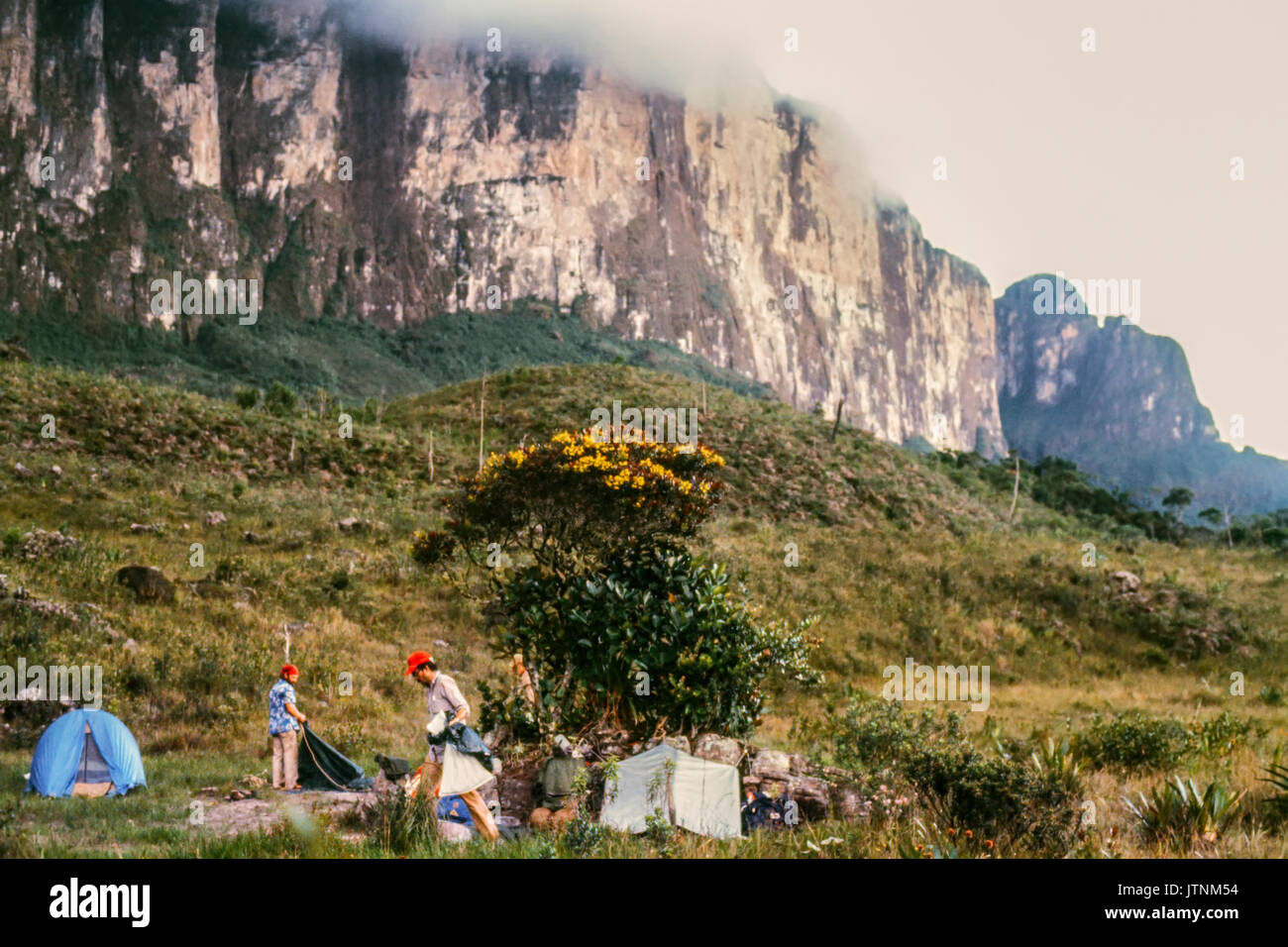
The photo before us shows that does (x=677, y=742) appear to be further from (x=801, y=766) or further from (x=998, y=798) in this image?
(x=998, y=798)

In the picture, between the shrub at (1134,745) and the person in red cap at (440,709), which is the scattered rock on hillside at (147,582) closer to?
the person in red cap at (440,709)

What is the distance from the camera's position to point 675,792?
26.1 ft

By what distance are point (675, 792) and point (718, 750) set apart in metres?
0.97

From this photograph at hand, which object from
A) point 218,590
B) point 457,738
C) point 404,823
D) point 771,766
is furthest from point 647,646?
point 218,590

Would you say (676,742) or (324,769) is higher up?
(676,742)

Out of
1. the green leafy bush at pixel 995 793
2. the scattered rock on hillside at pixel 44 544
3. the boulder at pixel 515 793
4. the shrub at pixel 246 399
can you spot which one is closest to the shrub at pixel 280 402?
the shrub at pixel 246 399

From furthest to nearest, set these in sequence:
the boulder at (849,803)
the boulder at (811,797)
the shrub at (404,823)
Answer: the boulder at (811,797) < the boulder at (849,803) < the shrub at (404,823)

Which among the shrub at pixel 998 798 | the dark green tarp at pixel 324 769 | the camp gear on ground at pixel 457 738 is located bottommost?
the dark green tarp at pixel 324 769

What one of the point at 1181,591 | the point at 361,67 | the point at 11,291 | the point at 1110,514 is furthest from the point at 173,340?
the point at 1181,591

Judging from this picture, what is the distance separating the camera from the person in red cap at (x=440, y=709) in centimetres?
749

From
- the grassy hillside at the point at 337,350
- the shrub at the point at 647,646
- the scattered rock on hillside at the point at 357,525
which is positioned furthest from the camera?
the grassy hillside at the point at 337,350

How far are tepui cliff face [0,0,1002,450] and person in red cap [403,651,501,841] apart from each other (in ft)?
373

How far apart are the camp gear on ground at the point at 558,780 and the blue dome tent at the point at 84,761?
17.1ft

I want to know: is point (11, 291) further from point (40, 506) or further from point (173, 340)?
point (40, 506)
